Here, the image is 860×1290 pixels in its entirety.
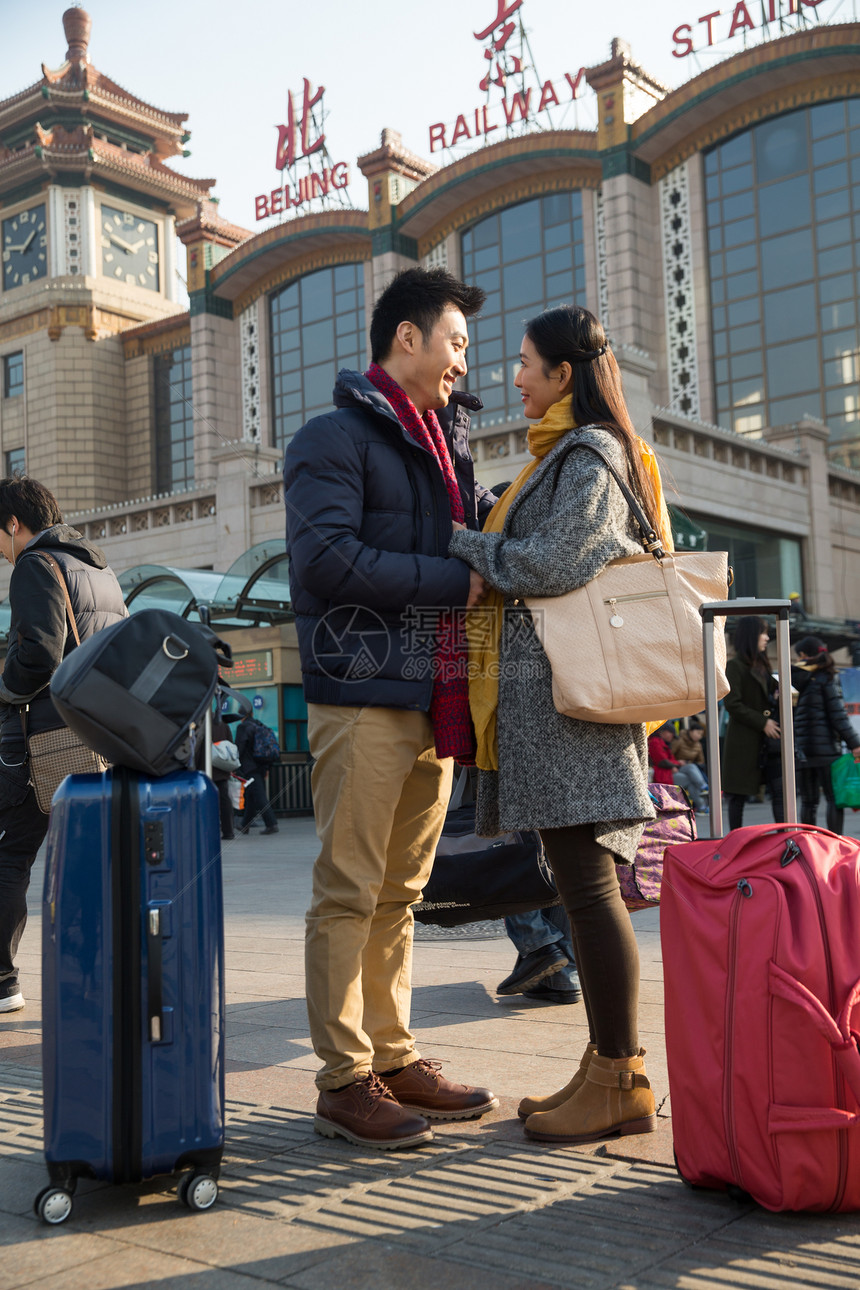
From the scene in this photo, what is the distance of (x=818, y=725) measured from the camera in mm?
9094

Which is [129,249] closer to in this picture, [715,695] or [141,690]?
[141,690]

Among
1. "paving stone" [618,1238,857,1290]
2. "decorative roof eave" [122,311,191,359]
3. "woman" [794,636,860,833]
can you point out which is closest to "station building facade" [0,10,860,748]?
"decorative roof eave" [122,311,191,359]

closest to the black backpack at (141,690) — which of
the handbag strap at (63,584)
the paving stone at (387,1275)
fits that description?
the paving stone at (387,1275)

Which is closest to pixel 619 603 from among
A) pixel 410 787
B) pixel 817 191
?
pixel 410 787

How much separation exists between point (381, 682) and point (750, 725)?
628 cm

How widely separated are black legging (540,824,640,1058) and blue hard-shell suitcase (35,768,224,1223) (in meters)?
0.88

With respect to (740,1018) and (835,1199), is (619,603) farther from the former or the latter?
(835,1199)

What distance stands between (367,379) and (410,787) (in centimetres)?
109

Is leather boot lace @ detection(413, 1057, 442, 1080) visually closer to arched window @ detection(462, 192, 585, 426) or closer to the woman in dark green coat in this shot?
the woman in dark green coat

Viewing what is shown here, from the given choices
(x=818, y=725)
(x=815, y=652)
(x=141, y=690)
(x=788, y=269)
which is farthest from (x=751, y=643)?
(x=788, y=269)

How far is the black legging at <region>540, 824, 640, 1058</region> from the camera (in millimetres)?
2789

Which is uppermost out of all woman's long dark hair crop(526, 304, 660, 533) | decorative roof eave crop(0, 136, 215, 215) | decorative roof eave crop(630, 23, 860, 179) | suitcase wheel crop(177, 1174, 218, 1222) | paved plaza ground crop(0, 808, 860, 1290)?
decorative roof eave crop(0, 136, 215, 215)

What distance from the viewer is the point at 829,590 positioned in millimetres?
25438

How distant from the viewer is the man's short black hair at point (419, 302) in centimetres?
318
